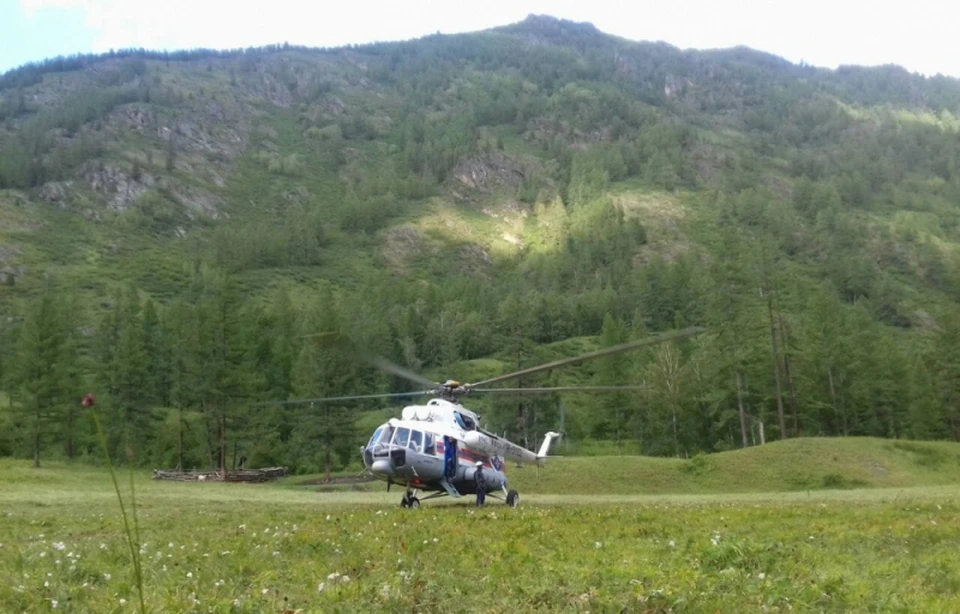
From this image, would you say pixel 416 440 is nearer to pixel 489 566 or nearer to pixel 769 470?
pixel 489 566

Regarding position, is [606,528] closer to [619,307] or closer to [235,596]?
[235,596]

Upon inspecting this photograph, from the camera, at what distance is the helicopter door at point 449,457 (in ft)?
80.9

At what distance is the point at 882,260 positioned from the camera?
19925 cm

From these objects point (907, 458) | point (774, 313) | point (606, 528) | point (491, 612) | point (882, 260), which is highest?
point (882, 260)

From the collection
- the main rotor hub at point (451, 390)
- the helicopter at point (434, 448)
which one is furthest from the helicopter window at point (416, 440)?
the main rotor hub at point (451, 390)

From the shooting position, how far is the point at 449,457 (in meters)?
24.8

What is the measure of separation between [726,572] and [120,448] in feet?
227

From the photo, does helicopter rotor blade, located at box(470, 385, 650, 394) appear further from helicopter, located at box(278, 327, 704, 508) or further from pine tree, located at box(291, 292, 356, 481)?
pine tree, located at box(291, 292, 356, 481)

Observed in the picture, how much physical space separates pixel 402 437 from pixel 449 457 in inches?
71.6

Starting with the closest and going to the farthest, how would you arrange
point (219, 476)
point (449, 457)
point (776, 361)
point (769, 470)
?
point (449, 457), point (769, 470), point (219, 476), point (776, 361)

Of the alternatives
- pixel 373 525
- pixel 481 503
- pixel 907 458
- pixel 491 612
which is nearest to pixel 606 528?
pixel 373 525

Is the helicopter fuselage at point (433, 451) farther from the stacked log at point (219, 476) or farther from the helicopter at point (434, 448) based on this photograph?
the stacked log at point (219, 476)

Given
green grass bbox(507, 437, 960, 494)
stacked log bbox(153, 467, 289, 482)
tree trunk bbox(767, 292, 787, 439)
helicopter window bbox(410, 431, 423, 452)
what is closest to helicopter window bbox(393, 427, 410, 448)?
helicopter window bbox(410, 431, 423, 452)

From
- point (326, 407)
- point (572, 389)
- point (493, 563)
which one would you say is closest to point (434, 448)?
point (572, 389)
